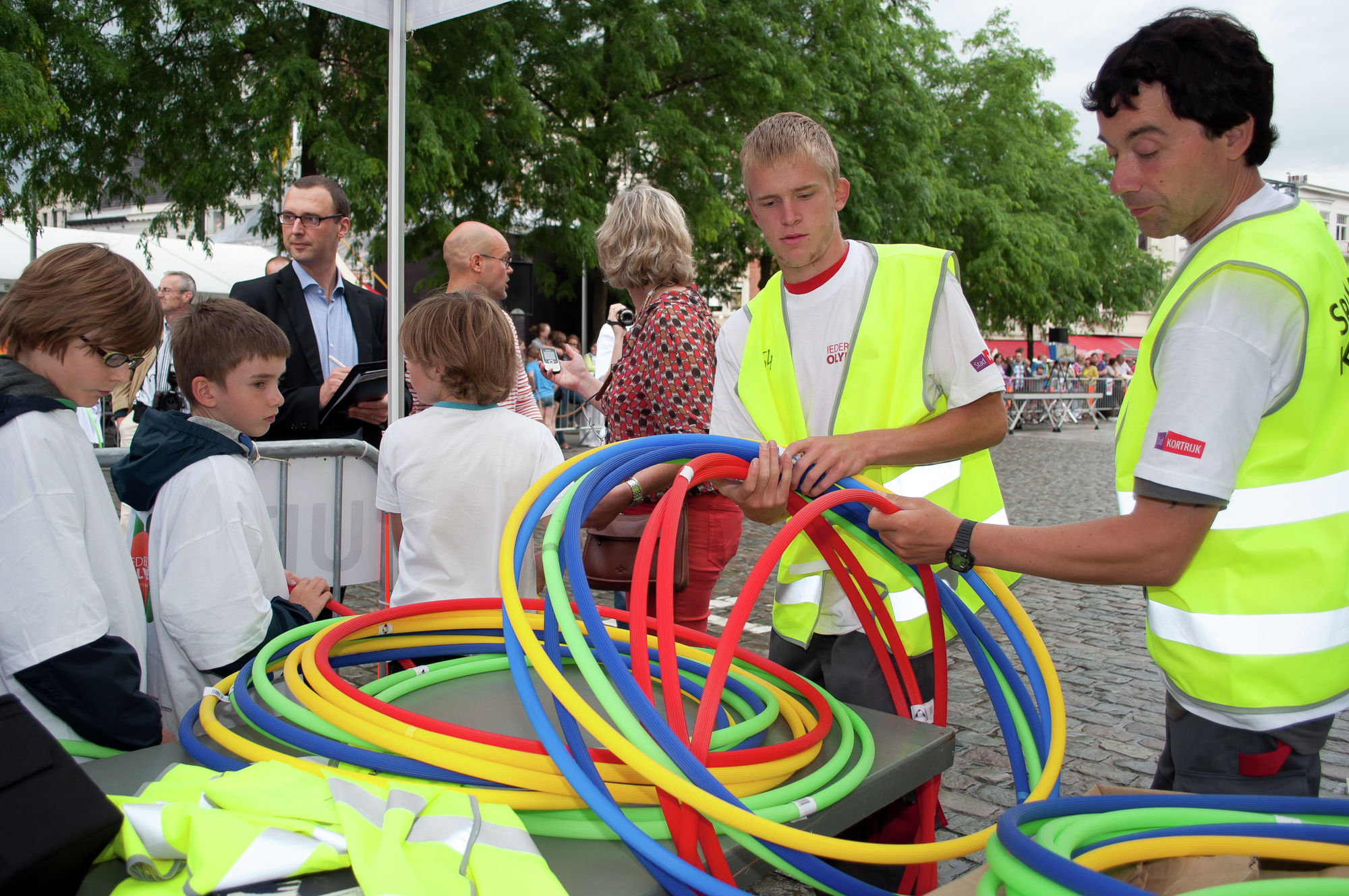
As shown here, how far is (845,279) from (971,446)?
491mm

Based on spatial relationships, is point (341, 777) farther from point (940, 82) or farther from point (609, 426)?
point (940, 82)

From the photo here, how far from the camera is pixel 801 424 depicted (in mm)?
2266

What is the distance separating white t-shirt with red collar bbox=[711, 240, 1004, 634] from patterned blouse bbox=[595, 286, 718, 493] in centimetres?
73

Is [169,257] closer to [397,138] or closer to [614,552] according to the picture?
[397,138]

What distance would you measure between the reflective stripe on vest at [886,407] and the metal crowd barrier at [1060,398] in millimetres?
20898

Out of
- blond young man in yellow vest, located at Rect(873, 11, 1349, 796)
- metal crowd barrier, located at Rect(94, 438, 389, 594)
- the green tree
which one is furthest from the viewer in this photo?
the green tree

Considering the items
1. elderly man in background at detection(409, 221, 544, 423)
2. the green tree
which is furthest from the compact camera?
the green tree

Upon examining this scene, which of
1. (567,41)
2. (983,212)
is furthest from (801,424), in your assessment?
(983,212)

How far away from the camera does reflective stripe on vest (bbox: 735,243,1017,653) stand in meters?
2.14

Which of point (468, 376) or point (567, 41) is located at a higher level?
point (567, 41)

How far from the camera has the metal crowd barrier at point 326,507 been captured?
3.61m

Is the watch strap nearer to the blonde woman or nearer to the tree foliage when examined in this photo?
the blonde woman

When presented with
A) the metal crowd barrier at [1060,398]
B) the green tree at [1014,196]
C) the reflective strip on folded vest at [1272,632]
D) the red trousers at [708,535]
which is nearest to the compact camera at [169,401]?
the red trousers at [708,535]

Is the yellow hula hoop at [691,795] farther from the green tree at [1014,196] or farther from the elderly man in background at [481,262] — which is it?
the green tree at [1014,196]
